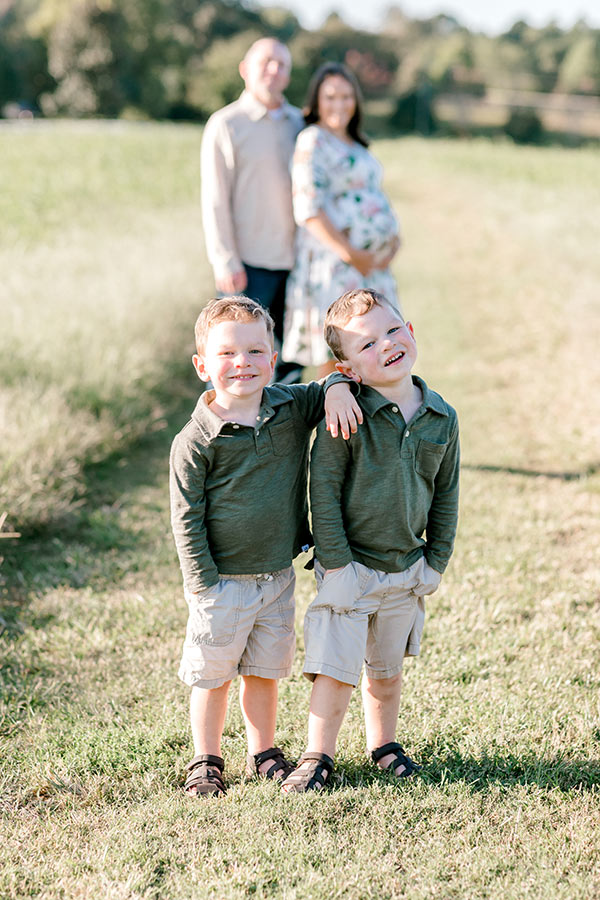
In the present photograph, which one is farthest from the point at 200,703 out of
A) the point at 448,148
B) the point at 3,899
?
the point at 448,148

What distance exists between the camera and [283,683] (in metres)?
3.13

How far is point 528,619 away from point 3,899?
86.6 inches

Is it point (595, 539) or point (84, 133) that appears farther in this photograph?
point (84, 133)

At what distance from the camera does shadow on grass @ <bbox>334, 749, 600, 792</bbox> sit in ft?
8.32

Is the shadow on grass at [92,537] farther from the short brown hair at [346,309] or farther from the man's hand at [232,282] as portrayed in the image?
the short brown hair at [346,309]

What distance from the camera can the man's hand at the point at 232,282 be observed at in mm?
4332

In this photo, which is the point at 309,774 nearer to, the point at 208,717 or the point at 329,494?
the point at 208,717

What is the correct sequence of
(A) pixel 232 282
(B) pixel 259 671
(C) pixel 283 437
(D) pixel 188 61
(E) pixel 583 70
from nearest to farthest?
1. (C) pixel 283 437
2. (B) pixel 259 671
3. (A) pixel 232 282
4. (D) pixel 188 61
5. (E) pixel 583 70

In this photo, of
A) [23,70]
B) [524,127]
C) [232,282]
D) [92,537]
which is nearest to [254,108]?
[232,282]

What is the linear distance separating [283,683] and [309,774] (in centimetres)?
66

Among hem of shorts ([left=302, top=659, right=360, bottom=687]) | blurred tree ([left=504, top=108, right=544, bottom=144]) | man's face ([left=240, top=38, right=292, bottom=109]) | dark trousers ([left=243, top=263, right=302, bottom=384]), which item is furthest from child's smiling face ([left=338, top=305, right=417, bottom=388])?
blurred tree ([left=504, top=108, right=544, bottom=144])

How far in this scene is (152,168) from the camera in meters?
22.2

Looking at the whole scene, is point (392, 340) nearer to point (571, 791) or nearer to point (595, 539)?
point (571, 791)

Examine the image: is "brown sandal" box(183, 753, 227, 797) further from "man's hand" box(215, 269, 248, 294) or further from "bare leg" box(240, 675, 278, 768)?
"man's hand" box(215, 269, 248, 294)
